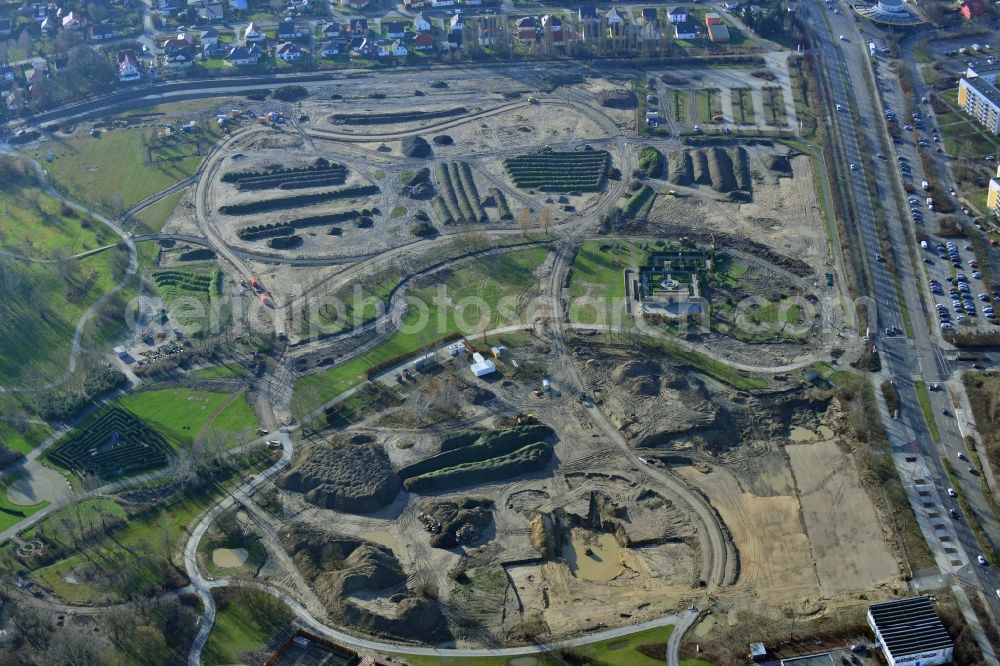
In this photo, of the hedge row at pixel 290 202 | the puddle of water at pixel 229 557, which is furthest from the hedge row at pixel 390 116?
the puddle of water at pixel 229 557

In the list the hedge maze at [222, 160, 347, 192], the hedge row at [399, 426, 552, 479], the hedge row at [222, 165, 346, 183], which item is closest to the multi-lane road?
Answer: the hedge row at [399, 426, 552, 479]

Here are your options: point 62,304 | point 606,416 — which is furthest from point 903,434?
point 62,304

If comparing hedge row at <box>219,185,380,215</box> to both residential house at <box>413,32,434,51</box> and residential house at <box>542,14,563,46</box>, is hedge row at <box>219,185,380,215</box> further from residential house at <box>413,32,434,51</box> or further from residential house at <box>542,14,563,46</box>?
residential house at <box>542,14,563,46</box>

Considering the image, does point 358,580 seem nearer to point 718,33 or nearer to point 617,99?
point 617,99

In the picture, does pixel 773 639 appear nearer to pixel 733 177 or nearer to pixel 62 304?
pixel 733 177

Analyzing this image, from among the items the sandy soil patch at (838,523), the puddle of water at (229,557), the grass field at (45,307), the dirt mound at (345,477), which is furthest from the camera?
the grass field at (45,307)

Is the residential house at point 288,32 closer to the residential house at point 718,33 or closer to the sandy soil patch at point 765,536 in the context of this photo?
the residential house at point 718,33
